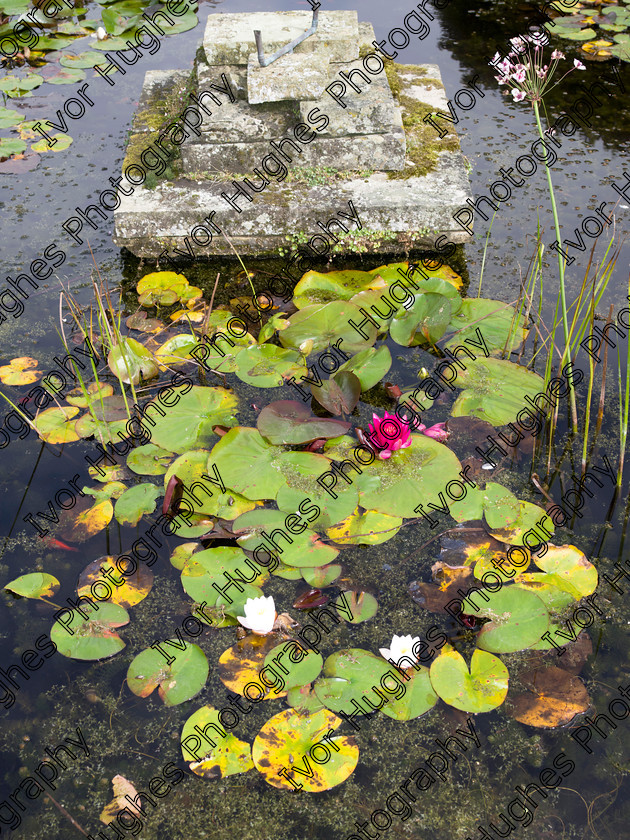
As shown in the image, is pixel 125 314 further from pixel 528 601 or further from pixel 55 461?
pixel 528 601

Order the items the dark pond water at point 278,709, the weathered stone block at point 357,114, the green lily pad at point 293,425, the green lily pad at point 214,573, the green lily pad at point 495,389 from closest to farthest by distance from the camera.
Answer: the dark pond water at point 278,709 → the green lily pad at point 214,573 → the green lily pad at point 293,425 → the green lily pad at point 495,389 → the weathered stone block at point 357,114

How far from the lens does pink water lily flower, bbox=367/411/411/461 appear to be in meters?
2.37

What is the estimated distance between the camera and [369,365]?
273 centimetres

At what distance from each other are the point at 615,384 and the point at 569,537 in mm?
875

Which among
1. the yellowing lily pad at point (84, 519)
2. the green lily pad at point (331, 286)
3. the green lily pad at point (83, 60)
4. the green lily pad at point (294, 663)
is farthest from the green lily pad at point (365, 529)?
the green lily pad at point (83, 60)

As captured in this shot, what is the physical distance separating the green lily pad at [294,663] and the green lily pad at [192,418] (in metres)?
0.90

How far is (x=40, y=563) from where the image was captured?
2.22m

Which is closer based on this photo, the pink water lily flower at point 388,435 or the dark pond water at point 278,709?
the dark pond water at point 278,709

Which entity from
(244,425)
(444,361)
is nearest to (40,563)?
(244,425)

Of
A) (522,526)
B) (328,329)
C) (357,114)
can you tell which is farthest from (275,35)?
(522,526)

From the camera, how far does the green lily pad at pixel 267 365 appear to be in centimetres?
275

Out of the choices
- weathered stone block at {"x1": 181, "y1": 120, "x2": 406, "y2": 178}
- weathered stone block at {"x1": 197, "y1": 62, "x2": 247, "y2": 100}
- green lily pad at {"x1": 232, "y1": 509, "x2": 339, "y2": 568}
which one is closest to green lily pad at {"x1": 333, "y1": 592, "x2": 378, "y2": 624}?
green lily pad at {"x1": 232, "y1": 509, "x2": 339, "y2": 568}

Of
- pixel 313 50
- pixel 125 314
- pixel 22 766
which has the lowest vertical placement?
pixel 22 766

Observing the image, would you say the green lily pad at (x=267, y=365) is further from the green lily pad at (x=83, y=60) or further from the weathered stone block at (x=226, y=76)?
the green lily pad at (x=83, y=60)
